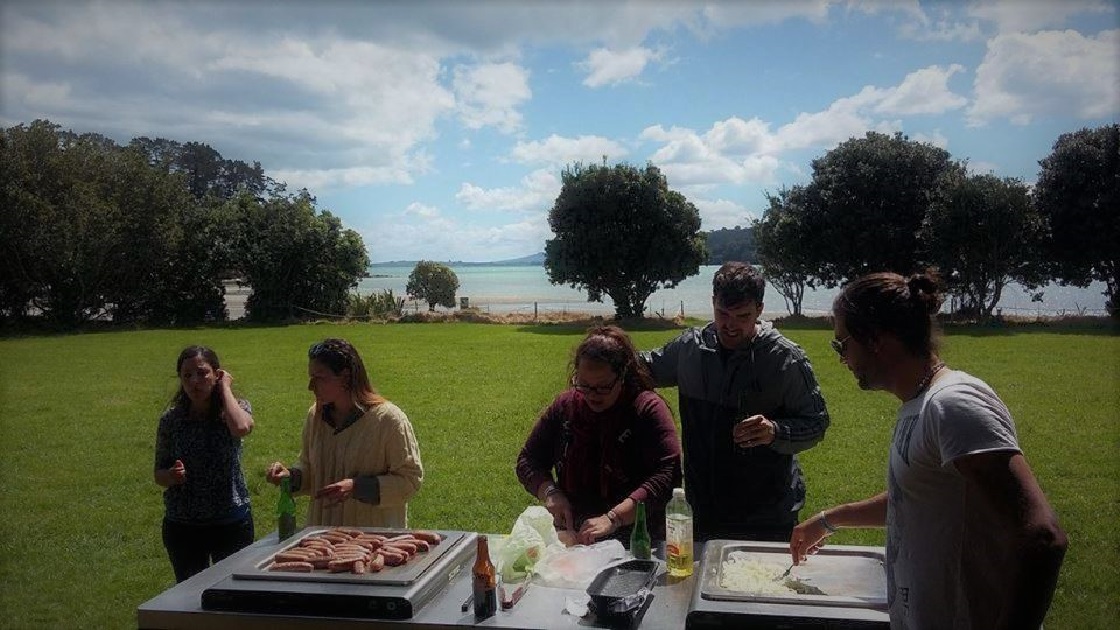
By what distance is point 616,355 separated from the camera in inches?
148

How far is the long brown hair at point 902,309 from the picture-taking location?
7.16 ft

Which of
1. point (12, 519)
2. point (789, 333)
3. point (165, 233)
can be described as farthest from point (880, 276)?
point (165, 233)

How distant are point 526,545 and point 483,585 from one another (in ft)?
1.43

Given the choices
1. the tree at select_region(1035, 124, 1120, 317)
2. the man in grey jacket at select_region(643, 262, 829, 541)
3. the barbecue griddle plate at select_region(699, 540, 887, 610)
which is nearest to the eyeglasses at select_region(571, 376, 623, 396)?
the man in grey jacket at select_region(643, 262, 829, 541)

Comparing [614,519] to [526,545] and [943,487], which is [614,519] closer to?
[526,545]

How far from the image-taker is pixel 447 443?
11.0 metres

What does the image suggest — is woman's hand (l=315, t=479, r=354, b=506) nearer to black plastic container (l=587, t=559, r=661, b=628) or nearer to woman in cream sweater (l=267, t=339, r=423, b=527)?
woman in cream sweater (l=267, t=339, r=423, b=527)

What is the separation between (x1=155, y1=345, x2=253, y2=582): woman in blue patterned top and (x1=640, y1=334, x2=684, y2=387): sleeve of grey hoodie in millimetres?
2367

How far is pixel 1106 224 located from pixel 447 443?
26369 mm

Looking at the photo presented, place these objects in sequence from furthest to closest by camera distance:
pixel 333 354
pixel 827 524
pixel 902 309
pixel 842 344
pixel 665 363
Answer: pixel 665 363
pixel 333 354
pixel 827 524
pixel 842 344
pixel 902 309

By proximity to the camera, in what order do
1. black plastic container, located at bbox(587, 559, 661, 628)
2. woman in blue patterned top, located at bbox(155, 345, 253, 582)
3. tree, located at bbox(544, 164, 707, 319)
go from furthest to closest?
tree, located at bbox(544, 164, 707, 319) → woman in blue patterned top, located at bbox(155, 345, 253, 582) → black plastic container, located at bbox(587, 559, 661, 628)

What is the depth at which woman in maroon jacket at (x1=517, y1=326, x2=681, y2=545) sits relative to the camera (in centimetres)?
373

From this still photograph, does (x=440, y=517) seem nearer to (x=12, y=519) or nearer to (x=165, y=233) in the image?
(x=12, y=519)

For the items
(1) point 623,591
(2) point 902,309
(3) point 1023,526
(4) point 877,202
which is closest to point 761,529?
(1) point 623,591
